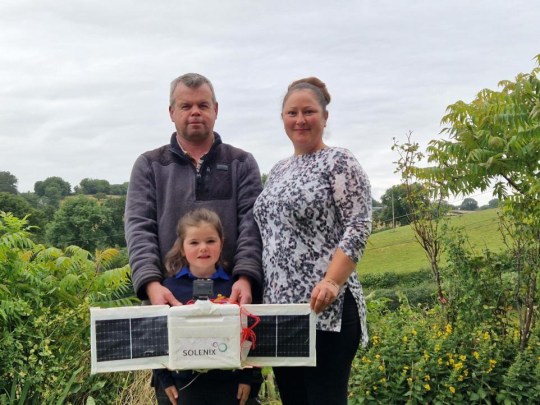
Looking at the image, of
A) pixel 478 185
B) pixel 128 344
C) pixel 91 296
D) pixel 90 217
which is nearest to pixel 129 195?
pixel 128 344

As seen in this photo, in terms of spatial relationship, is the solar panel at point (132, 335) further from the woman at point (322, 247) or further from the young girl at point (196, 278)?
the woman at point (322, 247)

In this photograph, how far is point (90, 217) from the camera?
176 feet

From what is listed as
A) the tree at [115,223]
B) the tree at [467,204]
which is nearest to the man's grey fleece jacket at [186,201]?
the tree at [467,204]

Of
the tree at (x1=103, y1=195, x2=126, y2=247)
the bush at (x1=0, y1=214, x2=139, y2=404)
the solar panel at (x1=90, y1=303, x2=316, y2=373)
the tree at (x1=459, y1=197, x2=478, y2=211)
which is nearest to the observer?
the solar panel at (x1=90, y1=303, x2=316, y2=373)

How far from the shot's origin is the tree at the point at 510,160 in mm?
5715

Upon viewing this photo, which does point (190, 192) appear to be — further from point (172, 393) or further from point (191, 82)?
point (172, 393)

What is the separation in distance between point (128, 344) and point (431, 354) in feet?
10.3

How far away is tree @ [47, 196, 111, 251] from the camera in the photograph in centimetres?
5284

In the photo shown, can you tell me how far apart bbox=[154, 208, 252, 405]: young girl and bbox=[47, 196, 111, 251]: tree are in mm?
50187

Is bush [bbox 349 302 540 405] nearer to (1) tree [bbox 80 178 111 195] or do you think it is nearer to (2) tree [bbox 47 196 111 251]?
(2) tree [bbox 47 196 111 251]

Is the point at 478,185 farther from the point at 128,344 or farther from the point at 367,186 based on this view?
the point at 128,344

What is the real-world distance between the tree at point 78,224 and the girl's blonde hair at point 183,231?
50.2 metres

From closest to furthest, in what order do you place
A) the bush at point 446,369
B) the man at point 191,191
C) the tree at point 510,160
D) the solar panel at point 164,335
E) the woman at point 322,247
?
the solar panel at point 164,335, the woman at point 322,247, the man at point 191,191, the bush at point 446,369, the tree at point 510,160

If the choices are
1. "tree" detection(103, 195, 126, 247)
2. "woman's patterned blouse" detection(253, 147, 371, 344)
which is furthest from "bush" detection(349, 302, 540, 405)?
"tree" detection(103, 195, 126, 247)
